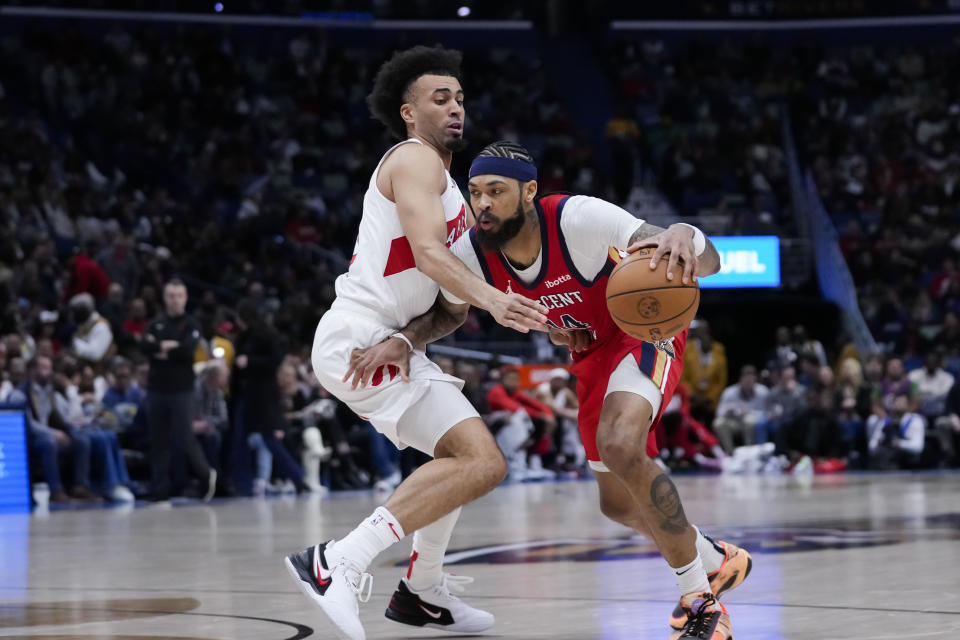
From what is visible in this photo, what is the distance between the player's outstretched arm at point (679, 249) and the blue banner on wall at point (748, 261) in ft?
56.7

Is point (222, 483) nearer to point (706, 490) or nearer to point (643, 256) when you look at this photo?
point (706, 490)

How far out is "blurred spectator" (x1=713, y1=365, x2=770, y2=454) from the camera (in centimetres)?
1678

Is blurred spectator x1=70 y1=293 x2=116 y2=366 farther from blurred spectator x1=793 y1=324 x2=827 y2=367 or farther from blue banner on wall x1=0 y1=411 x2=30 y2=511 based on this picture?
blurred spectator x1=793 y1=324 x2=827 y2=367

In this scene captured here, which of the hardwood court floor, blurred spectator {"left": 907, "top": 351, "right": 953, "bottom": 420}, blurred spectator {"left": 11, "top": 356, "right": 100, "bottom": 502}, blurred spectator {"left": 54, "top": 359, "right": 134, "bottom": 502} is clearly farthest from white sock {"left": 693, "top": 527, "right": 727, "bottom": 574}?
blurred spectator {"left": 907, "top": 351, "right": 953, "bottom": 420}

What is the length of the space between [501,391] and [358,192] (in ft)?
24.8

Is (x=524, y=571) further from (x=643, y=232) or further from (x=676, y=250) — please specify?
(x=676, y=250)

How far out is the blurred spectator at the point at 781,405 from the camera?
54.3 ft

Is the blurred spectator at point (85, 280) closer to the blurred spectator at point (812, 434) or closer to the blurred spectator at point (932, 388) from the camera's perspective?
the blurred spectator at point (812, 434)

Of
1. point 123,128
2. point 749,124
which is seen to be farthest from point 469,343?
point 749,124

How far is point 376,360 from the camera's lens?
4266mm

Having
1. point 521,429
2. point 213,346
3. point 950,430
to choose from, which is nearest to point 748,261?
point 950,430

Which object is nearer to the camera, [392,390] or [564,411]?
[392,390]

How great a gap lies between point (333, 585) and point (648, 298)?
1.27m

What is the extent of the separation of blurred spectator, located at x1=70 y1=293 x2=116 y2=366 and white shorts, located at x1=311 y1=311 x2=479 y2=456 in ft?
29.8
